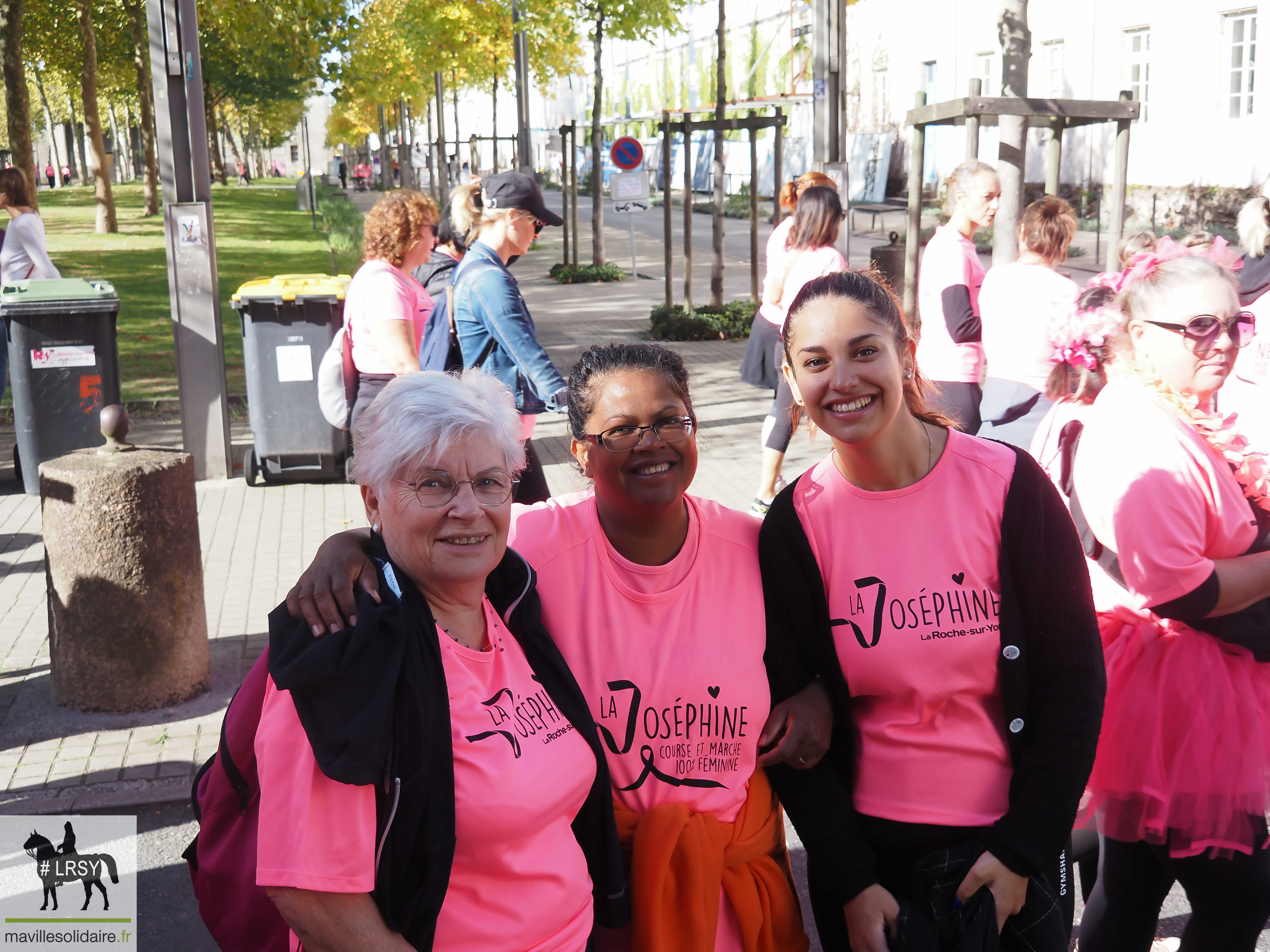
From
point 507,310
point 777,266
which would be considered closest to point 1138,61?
point 777,266

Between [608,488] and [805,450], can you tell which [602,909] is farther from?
[805,450]

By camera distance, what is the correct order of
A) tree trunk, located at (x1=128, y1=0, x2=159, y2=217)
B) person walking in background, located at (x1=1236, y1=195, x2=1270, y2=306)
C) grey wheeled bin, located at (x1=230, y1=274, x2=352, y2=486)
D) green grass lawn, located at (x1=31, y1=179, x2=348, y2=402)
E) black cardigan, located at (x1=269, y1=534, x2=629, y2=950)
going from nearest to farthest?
black cardigan, located at (x1=269, y1=534, x2=629, y2=950) → person walking in background, located at (x1=1236, y1=195, x2=1270, y2=306) → grey wheeled bin, located at (x1=230, y1=274, x2=352, y2=486) → green grass lawn, located at (x1=31, y1=179, x2=348, y2=402) → tree trunk, located at (x1=128, y1=0, x2=159, y2=217)

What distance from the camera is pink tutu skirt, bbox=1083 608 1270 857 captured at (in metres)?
2.61

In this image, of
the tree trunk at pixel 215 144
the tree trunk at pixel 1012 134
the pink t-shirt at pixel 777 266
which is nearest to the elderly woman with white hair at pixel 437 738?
the pink t-shirt at pixel 777 266

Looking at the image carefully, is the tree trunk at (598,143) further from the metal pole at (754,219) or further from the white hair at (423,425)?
the white hair at (423,425)

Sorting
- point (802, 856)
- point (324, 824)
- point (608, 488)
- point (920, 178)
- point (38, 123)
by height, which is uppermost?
point (38, 123)

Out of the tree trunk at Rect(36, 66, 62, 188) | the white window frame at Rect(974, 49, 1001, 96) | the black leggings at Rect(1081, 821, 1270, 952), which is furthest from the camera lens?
the tree trunk at Rect(36, 66, 62, 188)

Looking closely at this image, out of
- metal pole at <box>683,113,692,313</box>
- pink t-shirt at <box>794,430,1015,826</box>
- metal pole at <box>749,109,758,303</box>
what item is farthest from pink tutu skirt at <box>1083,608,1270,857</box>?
metal pole at <box>683,113,692,313</box>

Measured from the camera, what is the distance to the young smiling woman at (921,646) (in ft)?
7.38

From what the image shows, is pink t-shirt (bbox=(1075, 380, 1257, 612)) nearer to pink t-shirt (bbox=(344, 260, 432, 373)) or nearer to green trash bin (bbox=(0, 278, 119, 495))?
pink t-shirt (bbox=(344, 260, 432, 373))

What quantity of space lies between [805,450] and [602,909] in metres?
A: 7.33

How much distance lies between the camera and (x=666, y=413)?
2.40m

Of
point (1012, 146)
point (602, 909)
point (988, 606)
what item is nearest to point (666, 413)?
point (988, 606)

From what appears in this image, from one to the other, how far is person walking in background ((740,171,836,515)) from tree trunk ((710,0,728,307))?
667cm
